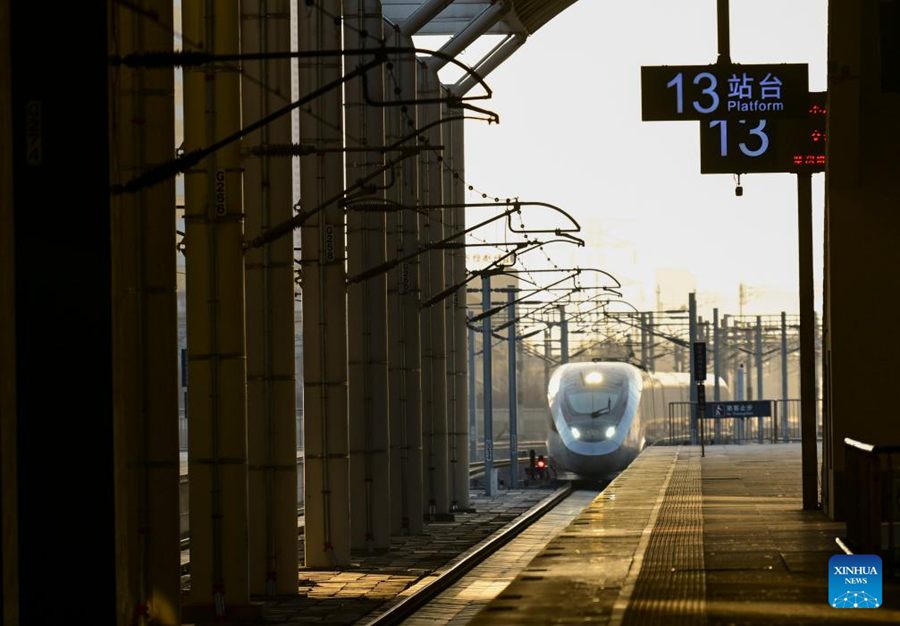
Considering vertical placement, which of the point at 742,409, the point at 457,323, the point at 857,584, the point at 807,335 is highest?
the point at 457,323

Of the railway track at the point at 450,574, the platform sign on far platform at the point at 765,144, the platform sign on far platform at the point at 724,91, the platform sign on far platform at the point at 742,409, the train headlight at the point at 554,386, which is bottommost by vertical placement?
the railway track at the point at 450,574

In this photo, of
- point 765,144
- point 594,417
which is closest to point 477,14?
point 765,144

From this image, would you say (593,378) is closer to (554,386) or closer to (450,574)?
(554,386)

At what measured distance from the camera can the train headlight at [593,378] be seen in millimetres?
60281

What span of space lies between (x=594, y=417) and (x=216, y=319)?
41591mm

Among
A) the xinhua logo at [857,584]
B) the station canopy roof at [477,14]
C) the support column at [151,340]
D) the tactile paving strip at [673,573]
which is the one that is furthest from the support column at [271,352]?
the station canopy roof at [477,14]

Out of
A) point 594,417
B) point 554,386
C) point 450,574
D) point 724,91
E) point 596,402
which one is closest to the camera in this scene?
point 724,91

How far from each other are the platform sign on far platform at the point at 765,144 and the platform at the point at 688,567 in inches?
187

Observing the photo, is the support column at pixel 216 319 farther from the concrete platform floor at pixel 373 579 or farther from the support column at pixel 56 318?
the support column at pixel 56 318

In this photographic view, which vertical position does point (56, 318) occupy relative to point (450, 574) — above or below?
above

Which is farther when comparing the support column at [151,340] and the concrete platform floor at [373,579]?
the concrete platform floor at [373,579]

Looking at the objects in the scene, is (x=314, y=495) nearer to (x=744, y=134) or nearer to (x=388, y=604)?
(x=388, y=604)

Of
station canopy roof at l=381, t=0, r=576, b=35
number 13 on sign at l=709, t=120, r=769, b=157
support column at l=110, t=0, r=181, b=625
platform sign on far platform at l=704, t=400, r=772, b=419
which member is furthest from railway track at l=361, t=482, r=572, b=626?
platform sign on far platform at l=704, t=400, r=772, b=419

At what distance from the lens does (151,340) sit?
16734 millimetres
